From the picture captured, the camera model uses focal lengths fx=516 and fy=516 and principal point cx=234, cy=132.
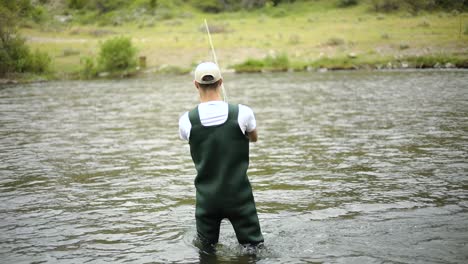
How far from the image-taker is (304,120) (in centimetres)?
1986

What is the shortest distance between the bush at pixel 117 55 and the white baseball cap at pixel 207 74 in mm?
39760

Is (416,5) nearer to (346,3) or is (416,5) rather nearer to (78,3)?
(346,3)

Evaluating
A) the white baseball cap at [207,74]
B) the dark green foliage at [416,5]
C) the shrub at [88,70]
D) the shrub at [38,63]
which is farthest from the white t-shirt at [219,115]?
the dark green foliage at [416,5]

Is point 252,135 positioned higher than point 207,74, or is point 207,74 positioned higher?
point 207,74

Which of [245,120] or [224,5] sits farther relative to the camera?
[224,5]

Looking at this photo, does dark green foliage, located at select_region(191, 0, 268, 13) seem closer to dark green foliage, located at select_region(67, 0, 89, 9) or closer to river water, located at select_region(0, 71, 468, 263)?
dark green foliage, located at select_region(67, 0, 89, 9)

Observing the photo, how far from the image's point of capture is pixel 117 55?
44688 mm

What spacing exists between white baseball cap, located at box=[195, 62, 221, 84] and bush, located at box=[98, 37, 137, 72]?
1565 inches

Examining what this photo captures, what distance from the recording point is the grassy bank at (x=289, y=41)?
42.4 m

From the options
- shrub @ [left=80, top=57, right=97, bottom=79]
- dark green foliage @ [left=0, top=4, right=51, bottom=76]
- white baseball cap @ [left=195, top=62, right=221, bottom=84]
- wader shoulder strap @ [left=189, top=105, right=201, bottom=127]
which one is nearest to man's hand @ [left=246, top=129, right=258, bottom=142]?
wader shoulder strap @ [left=189, top=105, right=201, bottom=127]

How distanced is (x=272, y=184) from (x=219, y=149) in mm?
5058

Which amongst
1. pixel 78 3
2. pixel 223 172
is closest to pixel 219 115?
pixel 223 172

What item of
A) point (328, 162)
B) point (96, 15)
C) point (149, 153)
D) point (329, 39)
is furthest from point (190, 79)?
point (96, 15)

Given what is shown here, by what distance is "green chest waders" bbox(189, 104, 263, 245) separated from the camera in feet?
20.0
